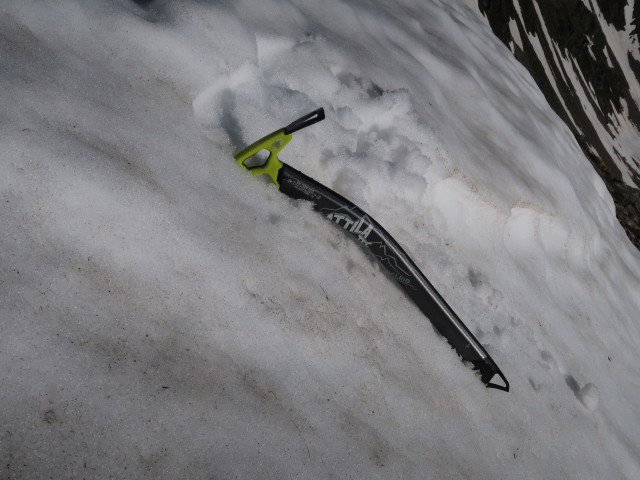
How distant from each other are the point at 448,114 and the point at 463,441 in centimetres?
276

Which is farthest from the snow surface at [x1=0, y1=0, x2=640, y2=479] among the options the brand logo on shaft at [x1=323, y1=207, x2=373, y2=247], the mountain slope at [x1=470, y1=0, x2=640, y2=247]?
the mountain slope at [x1=470, y1=0, x2=640, y2=247]

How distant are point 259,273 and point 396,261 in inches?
34.9

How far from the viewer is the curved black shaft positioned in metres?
2.91

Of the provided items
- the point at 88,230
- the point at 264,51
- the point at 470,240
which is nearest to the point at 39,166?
the point at 88,230

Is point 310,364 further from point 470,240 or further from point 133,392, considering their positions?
point 470,240

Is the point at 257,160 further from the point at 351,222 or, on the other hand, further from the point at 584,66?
the point at 584,66

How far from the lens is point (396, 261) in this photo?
3.08 metres

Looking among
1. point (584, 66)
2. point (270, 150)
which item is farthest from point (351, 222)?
point (584, 66)

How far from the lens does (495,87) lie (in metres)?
6.01

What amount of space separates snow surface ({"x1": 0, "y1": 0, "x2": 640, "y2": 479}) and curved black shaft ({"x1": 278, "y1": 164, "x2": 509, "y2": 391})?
9cm

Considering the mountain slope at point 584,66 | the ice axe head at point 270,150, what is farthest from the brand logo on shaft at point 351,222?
the mountain slope at point 584,66

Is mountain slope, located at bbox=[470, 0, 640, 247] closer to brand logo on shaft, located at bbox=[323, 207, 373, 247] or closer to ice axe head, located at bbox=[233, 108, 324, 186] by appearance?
brand logo on shaft, located at bbox=[323, 207, 373, 247]

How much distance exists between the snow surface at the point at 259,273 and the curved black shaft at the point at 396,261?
0.09 metres

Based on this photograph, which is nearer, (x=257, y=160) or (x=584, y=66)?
(x=257, y=160)
